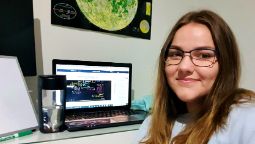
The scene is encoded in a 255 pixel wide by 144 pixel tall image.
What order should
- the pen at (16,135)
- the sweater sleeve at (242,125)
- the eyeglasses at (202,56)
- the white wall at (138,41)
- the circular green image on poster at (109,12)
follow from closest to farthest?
the sweater sleeve at (242,125) < the eyeglasses at (202,56) < the pen at (16,135) < the white wall at (138,41) < the circular green image on poster at (109,12)

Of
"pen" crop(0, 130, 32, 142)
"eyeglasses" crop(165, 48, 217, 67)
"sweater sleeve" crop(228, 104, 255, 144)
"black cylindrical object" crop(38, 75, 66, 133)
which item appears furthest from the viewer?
"black cylindrical object" crop(38, 75, 66, 133)

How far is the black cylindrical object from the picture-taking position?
1221mm

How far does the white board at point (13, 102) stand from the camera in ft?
3.66

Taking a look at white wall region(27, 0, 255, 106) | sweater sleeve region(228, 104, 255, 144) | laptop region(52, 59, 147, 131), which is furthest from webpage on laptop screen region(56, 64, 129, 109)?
sweater sleeve region(228, 104, 255, 144)

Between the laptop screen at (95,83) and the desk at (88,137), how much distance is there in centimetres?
27

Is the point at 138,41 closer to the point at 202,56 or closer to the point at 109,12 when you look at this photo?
the point at 109,12

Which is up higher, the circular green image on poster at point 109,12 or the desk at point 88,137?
the circular green image on poster at point 109,12

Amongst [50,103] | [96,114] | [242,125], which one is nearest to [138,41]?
[96,114]

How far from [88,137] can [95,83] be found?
413 mm

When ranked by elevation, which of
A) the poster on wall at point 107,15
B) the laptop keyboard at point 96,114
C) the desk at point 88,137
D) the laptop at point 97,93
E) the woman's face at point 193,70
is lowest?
the desk at point 88,137

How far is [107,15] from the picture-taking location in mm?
1754

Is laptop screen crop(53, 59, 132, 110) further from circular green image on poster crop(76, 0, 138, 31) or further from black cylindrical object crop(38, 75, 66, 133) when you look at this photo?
circular green image on poster crop(76, 0, 138, 31)

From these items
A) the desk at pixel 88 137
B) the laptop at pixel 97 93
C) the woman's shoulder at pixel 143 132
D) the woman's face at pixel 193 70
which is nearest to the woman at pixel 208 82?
the woman's face at pixel 193 70

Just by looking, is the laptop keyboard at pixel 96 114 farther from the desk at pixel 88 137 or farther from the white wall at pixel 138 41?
the white wall at pixel 138 41
